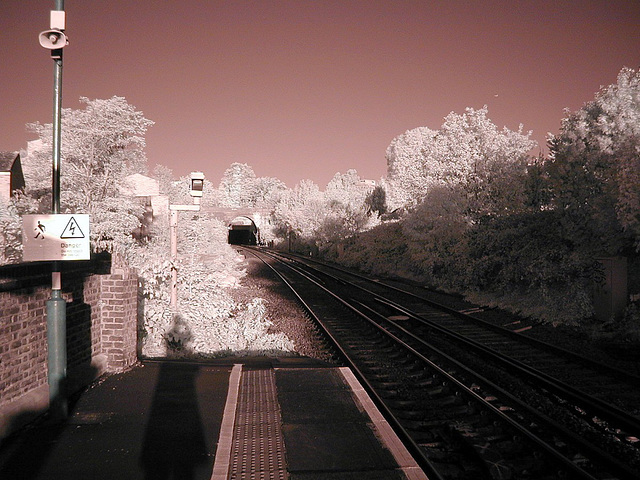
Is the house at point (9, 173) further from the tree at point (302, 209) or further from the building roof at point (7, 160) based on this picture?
the tree at point (302, 209)

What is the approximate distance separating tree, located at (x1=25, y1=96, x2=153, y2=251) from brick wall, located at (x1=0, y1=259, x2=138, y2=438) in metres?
15.0

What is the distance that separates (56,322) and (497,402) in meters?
6.02

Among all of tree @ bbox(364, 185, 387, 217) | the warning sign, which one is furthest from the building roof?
tree @ bbox(364, 185, 387, 217)

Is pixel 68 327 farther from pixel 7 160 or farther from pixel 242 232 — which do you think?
pixel 242 232

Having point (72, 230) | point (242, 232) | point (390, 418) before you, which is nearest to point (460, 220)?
point (390, 418)

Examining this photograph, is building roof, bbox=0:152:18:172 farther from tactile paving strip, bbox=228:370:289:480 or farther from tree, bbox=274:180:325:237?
tactile paving strip, bbox=228:370:289:480

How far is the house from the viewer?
29344mm

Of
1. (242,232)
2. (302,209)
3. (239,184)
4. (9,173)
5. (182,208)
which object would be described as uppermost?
(239,184)

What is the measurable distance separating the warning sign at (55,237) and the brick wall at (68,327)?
0.74 ft

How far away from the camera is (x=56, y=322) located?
5.35 metres

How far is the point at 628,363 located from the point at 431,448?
597 cm

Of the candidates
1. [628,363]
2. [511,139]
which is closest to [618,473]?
[628,363]

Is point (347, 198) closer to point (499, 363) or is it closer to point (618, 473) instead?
point (499, 363)

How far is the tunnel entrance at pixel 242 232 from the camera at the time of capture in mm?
88506
